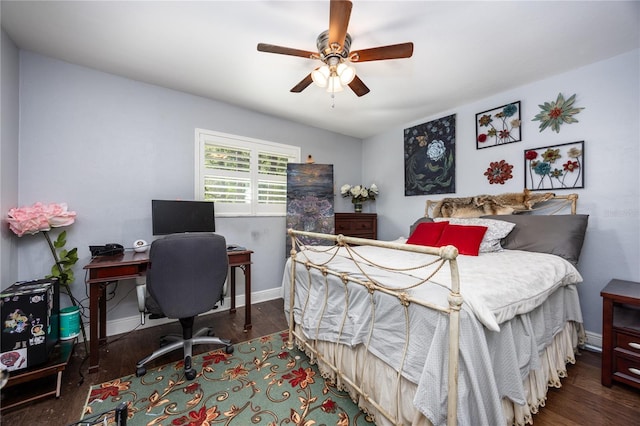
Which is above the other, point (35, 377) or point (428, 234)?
point (428, 234)

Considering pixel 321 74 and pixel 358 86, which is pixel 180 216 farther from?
pixel 358 86

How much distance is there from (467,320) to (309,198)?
110 inches

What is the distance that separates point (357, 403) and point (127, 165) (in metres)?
3.00

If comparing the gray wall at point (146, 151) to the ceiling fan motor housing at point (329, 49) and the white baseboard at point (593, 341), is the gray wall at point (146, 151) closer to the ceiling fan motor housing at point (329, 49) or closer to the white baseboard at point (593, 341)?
the white baseboard at point (593, 341)

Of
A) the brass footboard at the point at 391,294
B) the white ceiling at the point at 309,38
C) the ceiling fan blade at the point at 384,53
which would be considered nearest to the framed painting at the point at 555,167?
the white ceiling at the point at 309,38

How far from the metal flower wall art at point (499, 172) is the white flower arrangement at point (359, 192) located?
1650mm

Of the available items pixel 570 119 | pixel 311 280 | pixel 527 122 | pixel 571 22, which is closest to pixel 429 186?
pixel 527 122

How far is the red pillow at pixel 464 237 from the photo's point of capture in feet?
7.46

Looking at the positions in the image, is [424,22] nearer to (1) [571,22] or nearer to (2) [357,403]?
(1) [571,22]

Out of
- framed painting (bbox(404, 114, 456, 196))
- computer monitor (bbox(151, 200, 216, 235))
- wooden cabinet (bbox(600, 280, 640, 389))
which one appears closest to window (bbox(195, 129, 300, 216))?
computer monitor (bbox(151, 200, 216, 235))

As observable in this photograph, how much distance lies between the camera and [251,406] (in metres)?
1.58

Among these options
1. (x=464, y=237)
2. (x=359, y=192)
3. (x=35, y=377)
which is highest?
(x=359, y=192)

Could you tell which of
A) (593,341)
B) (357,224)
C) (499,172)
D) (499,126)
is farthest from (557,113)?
(357,224)

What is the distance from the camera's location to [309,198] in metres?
3.65
